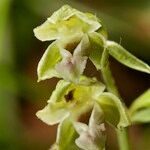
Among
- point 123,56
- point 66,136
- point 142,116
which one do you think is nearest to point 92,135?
point 66,136

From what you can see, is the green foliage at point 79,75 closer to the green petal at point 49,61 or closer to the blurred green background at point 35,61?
the green petal at point 49,61

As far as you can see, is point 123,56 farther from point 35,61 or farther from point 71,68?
point 35,61

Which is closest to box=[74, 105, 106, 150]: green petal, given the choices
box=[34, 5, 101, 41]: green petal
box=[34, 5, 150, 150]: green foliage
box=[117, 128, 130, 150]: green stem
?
box=[34, 5, 150, 150]: green foliage

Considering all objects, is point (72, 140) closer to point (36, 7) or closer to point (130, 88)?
point (36, 7)

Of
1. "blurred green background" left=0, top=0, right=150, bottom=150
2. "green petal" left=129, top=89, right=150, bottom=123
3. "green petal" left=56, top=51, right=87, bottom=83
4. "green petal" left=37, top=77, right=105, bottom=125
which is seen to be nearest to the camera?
"green petal" left=56, top=51, right=87, bottom=83

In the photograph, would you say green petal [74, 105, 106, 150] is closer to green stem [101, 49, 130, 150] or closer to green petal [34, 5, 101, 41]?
green stem [101, 49, 130, 150]

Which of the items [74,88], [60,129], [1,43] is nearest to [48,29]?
[74,88]

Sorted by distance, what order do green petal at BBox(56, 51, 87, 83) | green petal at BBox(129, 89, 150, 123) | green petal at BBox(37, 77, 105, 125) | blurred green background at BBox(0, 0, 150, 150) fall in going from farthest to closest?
blurred green background at BBox(0, 0, 150, 150), green petal at BBox(129, 89, 150, 123), green petal at BBox(37, 77, 105, 125), green petal at BBox(56, 51, 87, 83)
